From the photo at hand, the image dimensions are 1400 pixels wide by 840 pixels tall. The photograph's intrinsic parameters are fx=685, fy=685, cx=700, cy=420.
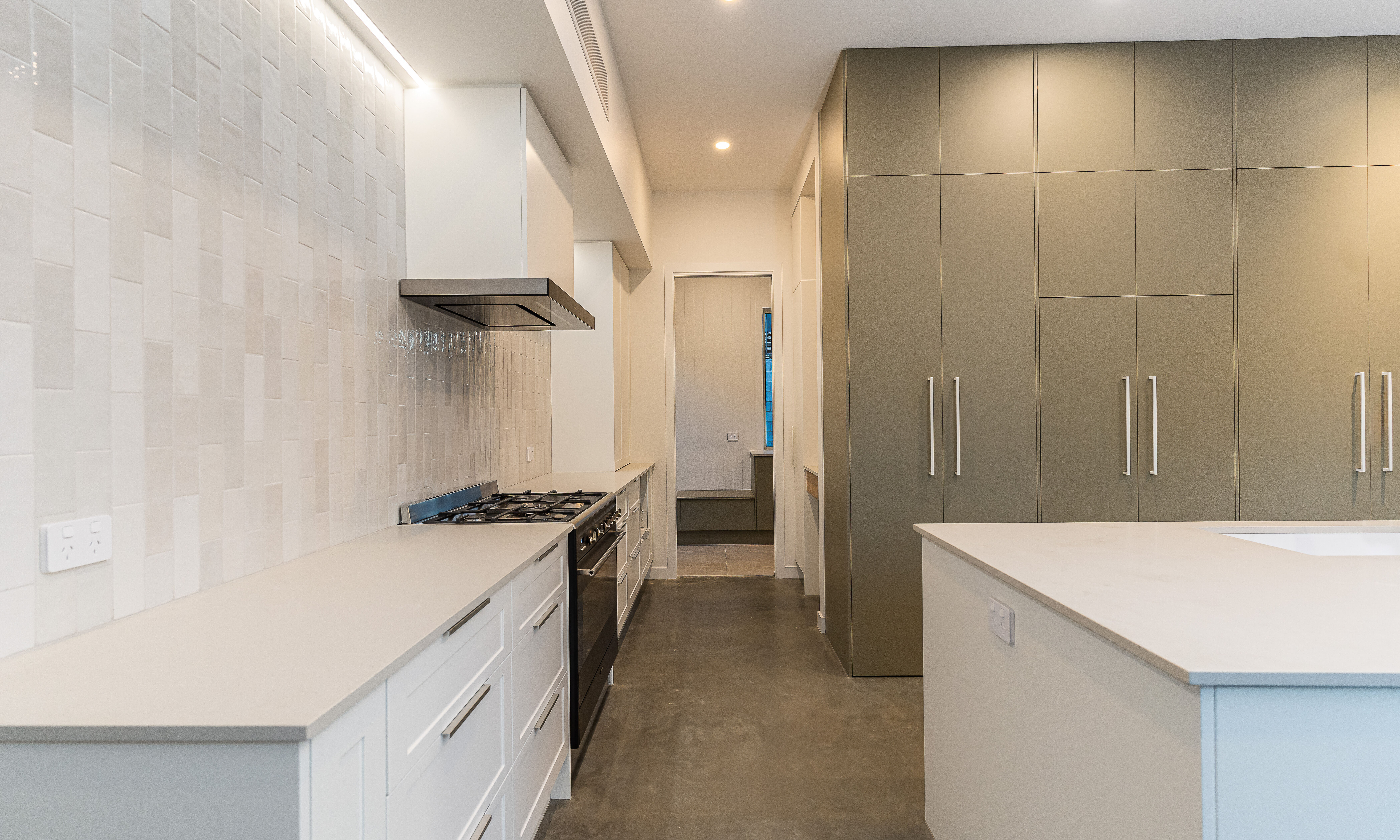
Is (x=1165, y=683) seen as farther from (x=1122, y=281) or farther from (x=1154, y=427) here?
(x=1122, y=281)

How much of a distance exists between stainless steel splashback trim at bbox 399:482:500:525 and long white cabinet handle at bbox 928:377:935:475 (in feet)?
6.35

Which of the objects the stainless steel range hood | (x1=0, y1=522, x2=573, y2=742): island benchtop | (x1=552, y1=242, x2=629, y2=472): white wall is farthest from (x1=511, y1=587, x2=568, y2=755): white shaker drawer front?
(x1=552, y1=242, x2=629, y2=472): white wall

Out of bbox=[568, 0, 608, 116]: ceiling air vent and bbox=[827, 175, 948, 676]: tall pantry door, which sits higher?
bbox=[568, 0, 608, 116]: ceiling air vent

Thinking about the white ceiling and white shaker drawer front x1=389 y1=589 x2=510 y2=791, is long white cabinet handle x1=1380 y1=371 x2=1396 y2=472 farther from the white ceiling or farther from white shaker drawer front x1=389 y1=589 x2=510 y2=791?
white shaker drawer front x1=389 y1=589 x2=510 y2=791

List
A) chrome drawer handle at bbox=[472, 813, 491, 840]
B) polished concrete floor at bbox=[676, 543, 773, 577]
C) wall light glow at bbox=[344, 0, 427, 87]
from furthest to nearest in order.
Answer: polished concrete floor at bbox=[676, 543, 773, 577]
wall light glow at bbox=[344, 0, 427, 87]
chrome drawer handle at bbox=[472, 813, 491, 840]

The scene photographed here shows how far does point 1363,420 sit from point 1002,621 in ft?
9.59

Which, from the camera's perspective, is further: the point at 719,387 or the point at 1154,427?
the point at 719,387

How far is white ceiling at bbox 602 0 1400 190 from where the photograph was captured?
2834 millimetres

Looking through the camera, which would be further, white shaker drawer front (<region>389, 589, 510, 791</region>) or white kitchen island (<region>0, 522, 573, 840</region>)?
white shaker drawer front (<region>389, 589, 510, 791</region>)

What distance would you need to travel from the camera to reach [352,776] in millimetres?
881

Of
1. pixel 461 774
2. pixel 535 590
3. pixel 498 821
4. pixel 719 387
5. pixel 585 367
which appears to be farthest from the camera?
pixel 719 387

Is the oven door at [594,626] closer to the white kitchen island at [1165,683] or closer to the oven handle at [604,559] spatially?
the oven handle at [604,559]

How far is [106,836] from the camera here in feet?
2.55

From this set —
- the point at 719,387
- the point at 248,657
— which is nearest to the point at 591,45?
the point at 248,657
